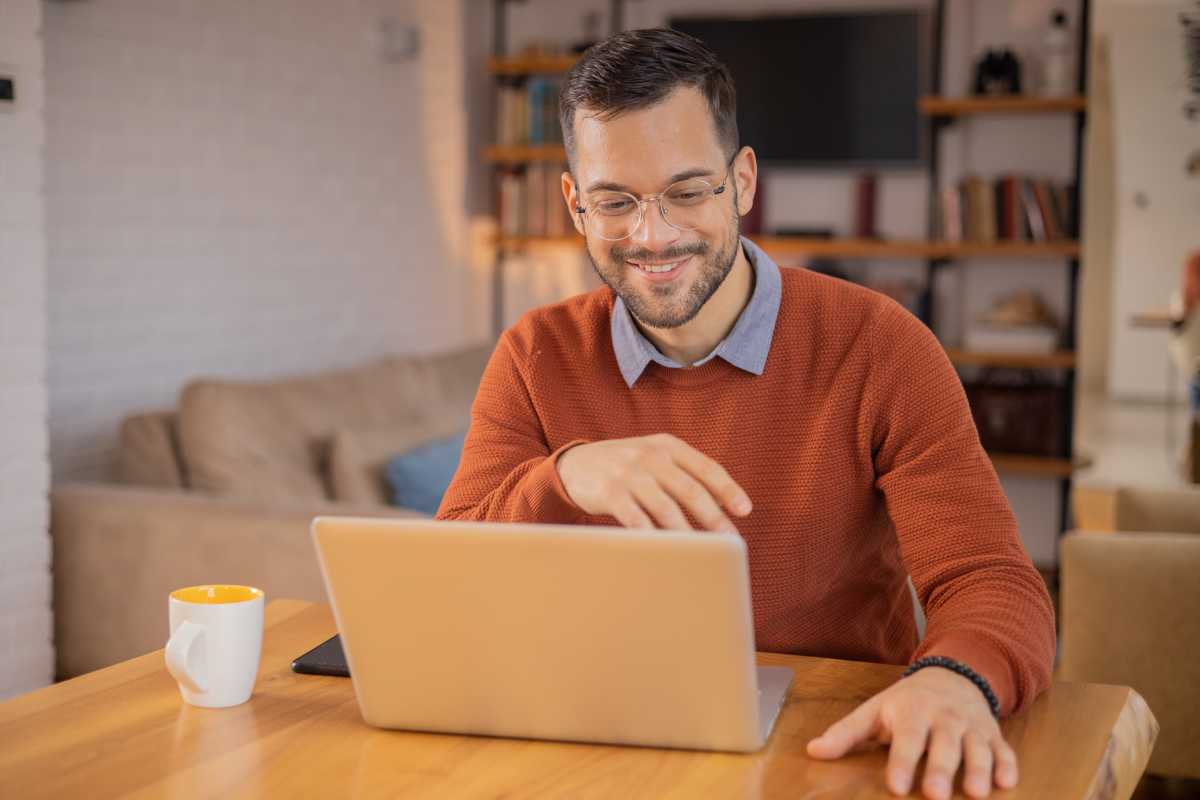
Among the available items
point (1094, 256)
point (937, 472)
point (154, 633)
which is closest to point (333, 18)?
point (154, 633)

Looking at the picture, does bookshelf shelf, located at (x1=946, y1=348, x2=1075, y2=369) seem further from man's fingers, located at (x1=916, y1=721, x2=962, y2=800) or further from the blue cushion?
man's fingers, located at (x1=916, y1=721, x2=962, y2=800)

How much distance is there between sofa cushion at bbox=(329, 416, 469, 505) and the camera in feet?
10.9

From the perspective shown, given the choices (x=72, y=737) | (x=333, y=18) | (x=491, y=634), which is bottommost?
(x=72, y=737)

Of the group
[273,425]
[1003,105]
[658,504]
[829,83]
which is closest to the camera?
[658,504]

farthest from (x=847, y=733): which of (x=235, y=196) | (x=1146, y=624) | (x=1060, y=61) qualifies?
(x=1060, y=61)

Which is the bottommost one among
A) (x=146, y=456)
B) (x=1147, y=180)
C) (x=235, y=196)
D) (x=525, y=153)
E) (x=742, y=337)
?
(x=146, y=456)

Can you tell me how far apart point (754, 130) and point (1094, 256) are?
5343mm

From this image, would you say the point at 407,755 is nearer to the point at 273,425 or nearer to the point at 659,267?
the point at 659,267

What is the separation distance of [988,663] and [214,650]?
0.65m

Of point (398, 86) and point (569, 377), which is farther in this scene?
point (398, 86)

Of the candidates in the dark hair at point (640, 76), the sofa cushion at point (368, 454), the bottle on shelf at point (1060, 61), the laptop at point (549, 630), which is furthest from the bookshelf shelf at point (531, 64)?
the laptop at point (549, 630)

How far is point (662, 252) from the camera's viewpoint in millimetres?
1547

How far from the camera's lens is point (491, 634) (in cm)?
107

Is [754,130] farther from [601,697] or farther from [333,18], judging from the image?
[601,697]
